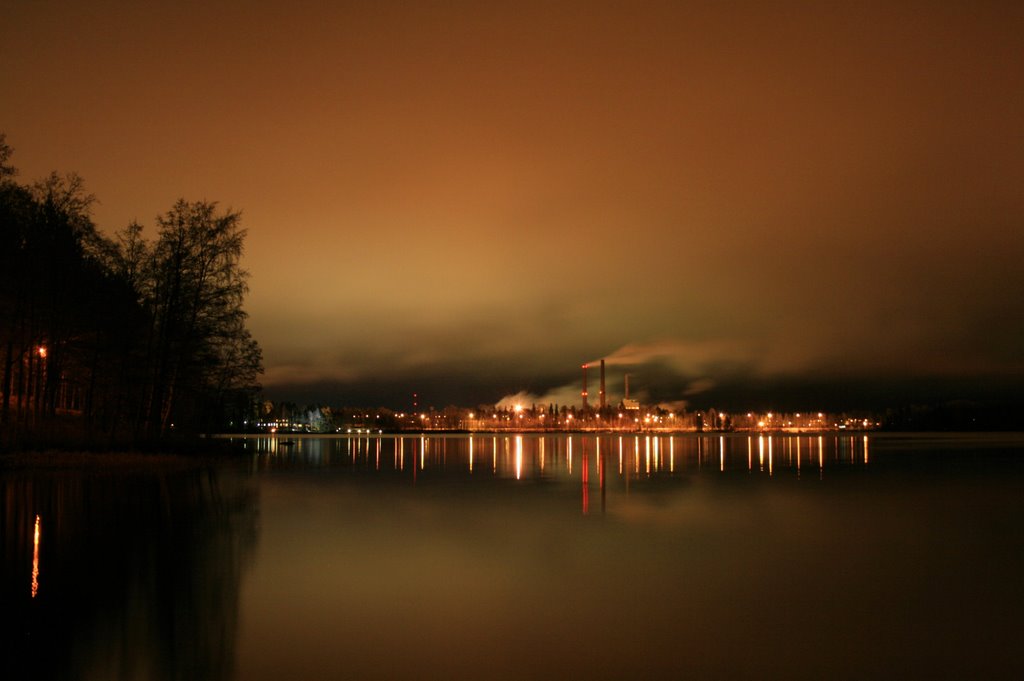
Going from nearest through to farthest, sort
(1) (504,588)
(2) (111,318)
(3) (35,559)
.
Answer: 1. (1) (504,588)
2. (3) (35,559)
3. (2) (111,318)

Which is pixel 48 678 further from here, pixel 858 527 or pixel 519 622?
pixel 858 527

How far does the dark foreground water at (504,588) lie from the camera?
8.86 metres

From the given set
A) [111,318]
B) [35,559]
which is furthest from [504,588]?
[111,318]

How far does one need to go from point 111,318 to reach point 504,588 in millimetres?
32268

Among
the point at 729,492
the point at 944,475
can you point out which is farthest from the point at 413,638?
the point at 944,475

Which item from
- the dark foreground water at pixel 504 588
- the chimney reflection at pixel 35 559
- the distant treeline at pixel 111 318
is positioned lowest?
the dark foreground water at pixel 504 588

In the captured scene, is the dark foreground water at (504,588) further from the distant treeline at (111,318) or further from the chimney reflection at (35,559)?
the distant treeline at (111,318)

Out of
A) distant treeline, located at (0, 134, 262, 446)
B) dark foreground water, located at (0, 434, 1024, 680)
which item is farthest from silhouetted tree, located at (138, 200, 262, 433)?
dark foreground water, located at (0, 434, 1024, 680)

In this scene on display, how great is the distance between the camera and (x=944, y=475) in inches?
1586

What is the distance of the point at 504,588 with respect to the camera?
1265 cm

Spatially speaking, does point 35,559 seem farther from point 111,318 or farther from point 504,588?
point 111,318

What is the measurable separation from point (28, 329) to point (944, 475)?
1662 inches

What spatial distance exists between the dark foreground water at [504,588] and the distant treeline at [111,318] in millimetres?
12172

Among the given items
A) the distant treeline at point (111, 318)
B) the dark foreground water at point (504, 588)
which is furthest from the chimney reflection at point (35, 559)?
the distant treeline at point (111, 318)
